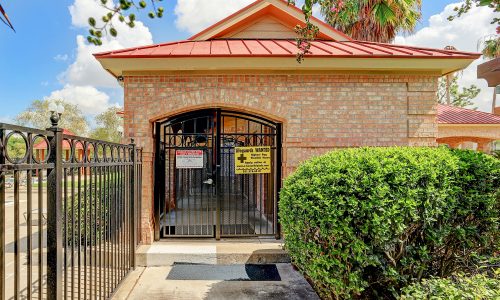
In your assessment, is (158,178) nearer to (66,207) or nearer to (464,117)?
(66,207)

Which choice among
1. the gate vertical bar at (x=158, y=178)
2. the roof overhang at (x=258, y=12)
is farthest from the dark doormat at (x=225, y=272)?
the roof overhang at (x=258, y=12)

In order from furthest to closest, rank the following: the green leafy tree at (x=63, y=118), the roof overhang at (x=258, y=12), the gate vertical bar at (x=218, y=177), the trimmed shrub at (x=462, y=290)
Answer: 1. the green leafy tree at (x=63, y=118)
2. the roof overhang at (x=258, y=12)
3. the gate vertical bar at (x=218, y=177)
4. the trimmed shrub at (x=462, y=290)

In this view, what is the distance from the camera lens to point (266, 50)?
5.77 m

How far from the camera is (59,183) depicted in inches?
95.9

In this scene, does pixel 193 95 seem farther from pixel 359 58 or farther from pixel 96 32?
pixel 96 32

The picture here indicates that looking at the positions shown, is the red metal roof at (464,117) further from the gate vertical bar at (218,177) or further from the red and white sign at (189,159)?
the red and white sign at (189,159)

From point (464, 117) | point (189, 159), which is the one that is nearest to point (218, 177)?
point (189, 159)

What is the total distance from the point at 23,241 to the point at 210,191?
177 inches

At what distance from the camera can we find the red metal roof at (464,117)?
39.4 feet

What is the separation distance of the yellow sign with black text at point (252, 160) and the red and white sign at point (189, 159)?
0.75m

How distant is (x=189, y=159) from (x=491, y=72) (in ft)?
15.8

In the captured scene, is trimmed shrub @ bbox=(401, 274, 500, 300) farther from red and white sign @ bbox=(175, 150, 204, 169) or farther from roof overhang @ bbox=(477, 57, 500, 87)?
red and white sign @ bbox=(175, 150, 204, 169)

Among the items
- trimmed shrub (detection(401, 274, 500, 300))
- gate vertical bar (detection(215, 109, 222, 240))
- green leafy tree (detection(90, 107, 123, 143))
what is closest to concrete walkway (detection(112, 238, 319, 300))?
gate vertical bar (detection(215, 109, 222, 240))

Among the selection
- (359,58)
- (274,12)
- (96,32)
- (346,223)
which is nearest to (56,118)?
(96,32)
